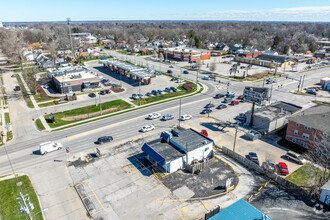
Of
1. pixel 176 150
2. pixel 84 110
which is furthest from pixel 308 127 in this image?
pixel 84 110

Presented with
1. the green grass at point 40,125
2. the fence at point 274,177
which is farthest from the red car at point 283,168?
the green grass at point 40,125

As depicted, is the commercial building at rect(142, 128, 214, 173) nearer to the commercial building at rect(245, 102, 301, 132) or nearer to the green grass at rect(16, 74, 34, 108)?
the commercial building at rect(245, 102, 301, 132)

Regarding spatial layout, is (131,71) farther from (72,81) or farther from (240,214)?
(240,214)

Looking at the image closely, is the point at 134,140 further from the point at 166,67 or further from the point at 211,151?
the point at 166,67

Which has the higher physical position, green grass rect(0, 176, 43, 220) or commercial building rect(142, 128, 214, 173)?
commercial building rect(142, 128, 214, 173)

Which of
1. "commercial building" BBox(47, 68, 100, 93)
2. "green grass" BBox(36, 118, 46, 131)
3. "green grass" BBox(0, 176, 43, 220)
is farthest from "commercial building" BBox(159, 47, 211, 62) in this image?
"green grass" BBox(0, 176, 43, 220)

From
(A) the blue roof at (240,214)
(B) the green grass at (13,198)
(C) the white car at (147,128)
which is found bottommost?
(B) the green grass at (13,198)

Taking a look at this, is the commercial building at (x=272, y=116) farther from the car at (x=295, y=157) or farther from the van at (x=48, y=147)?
the van at (x=48, y=147)

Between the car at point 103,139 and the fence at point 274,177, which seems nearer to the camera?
the fence at point 274,177
